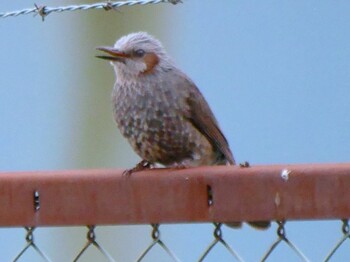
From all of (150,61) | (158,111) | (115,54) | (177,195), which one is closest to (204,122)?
(158,111)

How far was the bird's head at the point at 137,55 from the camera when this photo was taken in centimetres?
412

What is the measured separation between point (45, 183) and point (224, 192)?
0.46 meters

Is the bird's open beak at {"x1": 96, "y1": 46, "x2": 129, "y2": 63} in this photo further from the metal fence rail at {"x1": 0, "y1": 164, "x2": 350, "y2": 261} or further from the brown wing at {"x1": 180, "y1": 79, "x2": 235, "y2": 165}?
the metal fence rail at {"x1": 0, "y1": 164, "x2": 350, "y2": 261}

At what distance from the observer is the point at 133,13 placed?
547 centimetres

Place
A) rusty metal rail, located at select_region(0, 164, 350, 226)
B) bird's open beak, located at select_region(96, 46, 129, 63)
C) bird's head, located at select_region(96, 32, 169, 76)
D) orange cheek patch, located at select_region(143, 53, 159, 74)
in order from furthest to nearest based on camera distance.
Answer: orange cheek patch, located at select_region(143, 53, 159, 74), bird's head, located at select_region(96, 32, 169, 76), bird's open beak, located at select_region(96, 46, 129, 63), rusty metal rail, located at select_region(0, 164, 350, 226)

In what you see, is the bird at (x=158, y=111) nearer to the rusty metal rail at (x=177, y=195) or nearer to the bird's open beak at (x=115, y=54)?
the bird's open beak at (x=115, y=54)

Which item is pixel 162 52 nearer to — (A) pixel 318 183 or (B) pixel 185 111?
(B) pixel 185 111

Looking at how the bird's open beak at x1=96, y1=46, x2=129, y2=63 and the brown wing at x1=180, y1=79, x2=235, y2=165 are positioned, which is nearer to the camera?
the bird's open beak at x1=96, y1=46, x2=129, y2=63

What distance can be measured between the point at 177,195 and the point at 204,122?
5.27 feet

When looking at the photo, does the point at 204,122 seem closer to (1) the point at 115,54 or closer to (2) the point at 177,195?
(1) the point at 115,54

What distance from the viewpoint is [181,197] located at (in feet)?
8.58

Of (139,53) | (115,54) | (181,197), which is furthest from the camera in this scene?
(139,53)

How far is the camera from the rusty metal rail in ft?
8.23

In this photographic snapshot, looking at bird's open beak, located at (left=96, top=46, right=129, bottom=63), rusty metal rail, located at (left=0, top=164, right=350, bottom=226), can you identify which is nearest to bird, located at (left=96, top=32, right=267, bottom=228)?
bird's open beak, located at (left=96, top=46, right=129, bottom=63)
